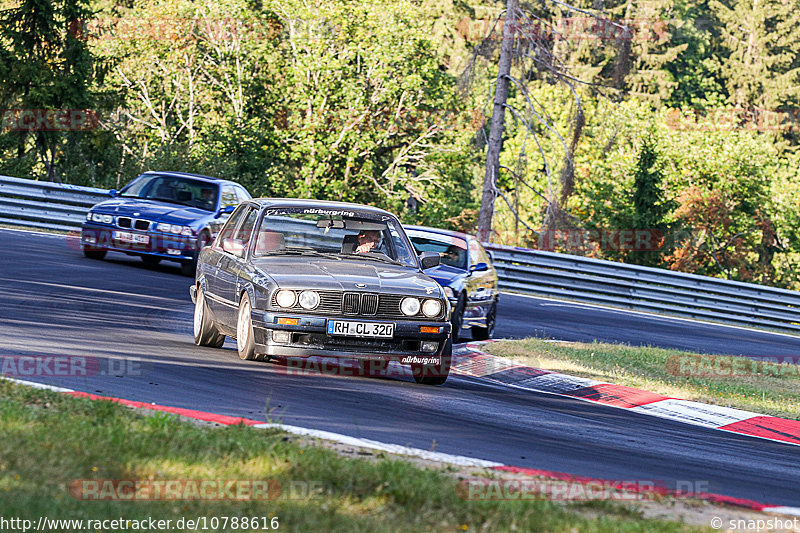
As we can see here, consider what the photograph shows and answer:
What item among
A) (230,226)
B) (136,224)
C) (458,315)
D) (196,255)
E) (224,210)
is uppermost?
(230,226)

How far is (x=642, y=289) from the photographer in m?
27.0

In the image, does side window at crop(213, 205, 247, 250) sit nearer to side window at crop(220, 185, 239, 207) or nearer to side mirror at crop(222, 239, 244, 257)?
side mirror at crop(222, 239, 244, 257)

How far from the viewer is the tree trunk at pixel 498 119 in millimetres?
28422

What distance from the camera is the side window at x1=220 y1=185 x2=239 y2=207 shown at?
766 inches

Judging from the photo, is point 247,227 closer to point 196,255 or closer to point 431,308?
point 431,308

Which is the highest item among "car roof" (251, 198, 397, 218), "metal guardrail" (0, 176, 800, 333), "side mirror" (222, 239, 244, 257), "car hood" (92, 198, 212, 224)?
"car roof" (251, 198, 397, 218)

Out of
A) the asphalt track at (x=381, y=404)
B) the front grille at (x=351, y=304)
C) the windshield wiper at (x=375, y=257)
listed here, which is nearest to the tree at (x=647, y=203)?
the asphalt track at (x=381, y=404)

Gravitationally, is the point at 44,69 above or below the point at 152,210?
above

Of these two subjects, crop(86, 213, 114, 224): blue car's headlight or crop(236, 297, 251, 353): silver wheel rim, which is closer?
crop(236, 297, 251, 353): silver wheel rim

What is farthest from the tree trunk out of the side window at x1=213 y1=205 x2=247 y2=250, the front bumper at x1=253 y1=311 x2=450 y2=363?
the front bumper at x1=253 y1=311 x2=450 y2=363

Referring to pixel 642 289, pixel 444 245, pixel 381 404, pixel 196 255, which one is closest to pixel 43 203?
pixel 196 255

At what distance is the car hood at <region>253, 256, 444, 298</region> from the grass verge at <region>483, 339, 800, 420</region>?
11.0 feet

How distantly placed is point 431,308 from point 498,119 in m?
20.2

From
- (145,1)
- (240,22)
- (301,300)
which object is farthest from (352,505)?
(145,1)
